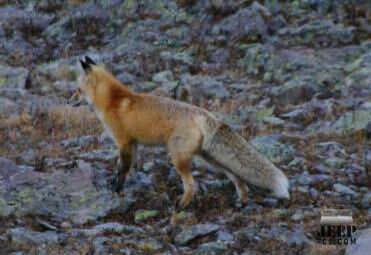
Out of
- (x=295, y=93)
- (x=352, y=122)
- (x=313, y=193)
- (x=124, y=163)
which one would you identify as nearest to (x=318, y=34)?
(x=295, y=93)

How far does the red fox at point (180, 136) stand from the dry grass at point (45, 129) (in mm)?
2185

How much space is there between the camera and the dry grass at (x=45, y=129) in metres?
12.9

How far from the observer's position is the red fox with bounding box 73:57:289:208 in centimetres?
967

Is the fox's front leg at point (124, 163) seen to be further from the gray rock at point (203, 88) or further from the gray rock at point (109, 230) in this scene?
the gray rock at point (203, 88)

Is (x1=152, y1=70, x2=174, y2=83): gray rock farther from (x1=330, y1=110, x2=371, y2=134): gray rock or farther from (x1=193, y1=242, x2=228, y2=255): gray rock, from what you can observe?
(x1=193, y1=242, x2=228, y2=255): gray rock

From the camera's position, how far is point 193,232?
9.06 m

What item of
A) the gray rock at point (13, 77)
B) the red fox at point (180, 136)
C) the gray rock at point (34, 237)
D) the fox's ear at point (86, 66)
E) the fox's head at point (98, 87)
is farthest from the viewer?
the gray rock at point (13, 77)

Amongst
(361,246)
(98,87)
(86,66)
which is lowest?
(361,246)

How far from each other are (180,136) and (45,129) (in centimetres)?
523

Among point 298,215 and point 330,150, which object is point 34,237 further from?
point 330,150

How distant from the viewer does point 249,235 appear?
8.93m

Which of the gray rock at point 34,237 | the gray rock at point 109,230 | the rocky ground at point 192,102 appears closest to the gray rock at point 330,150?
the rocky ground at point 192,102

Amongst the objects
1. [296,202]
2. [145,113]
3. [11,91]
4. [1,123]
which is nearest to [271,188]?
[296,202]

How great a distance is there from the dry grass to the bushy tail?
360 cm
